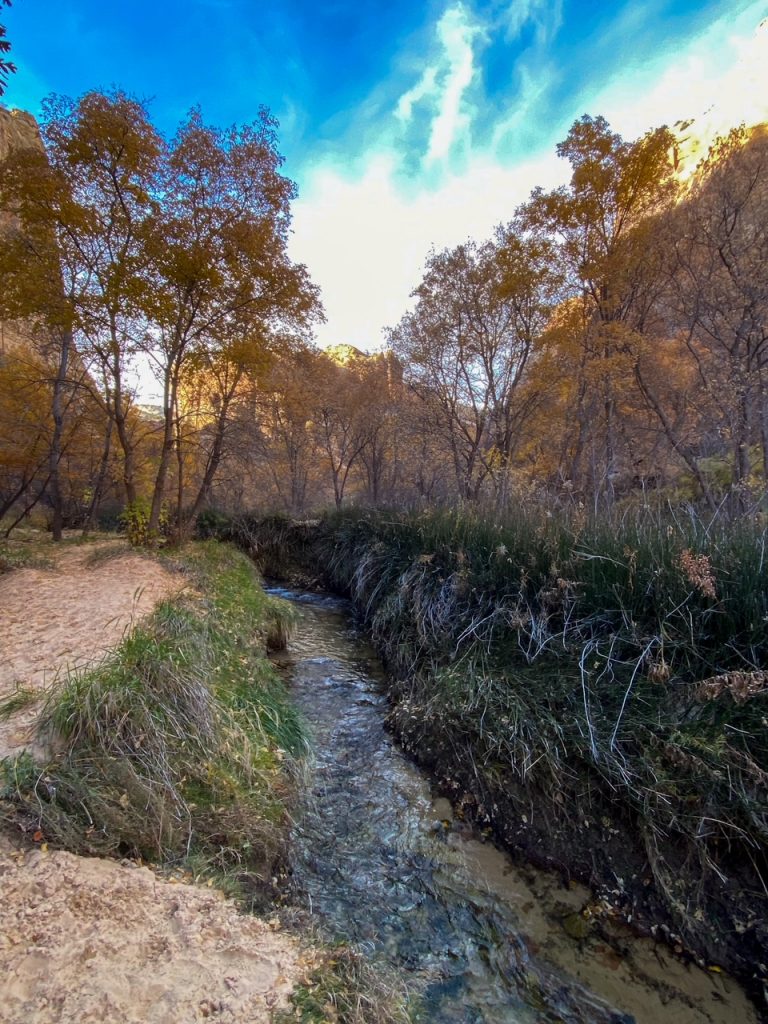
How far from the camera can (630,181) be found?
862 cm

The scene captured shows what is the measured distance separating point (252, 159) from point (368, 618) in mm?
8230

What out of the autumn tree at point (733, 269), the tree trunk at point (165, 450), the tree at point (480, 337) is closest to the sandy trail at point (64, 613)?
the tree trunk at point (165, 450)

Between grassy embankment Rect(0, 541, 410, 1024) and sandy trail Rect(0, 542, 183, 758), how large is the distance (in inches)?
14.6

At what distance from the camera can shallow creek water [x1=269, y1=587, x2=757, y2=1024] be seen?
1.77 meters

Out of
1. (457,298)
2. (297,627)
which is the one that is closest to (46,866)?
(297,627)

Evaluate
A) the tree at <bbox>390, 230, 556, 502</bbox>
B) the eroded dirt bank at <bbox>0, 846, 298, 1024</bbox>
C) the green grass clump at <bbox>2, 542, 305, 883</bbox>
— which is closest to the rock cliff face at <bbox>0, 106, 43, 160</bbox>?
the tree at <bbox>390, 230, 556, 502</bbox>

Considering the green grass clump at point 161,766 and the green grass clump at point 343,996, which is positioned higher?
the green grass clump at point 161,766

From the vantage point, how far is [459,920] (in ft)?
7.00

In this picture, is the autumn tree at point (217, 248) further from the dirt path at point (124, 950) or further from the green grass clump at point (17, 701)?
the dirt path at point (124, 950)

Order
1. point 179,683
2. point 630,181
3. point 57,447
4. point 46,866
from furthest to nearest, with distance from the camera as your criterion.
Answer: point 57,447, point 630,181, point 179,683, point 46,866

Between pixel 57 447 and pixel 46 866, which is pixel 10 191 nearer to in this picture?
pixel 57 447

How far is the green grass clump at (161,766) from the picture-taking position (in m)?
1.81

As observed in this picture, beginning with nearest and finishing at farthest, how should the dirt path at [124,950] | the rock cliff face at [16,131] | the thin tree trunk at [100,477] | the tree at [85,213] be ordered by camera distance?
the dirt path at [124,950]
the tree at [85,213]
the thin tree trunk at [100,477]
the rock cliff face at [16,131]

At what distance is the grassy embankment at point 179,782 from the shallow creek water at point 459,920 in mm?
286
